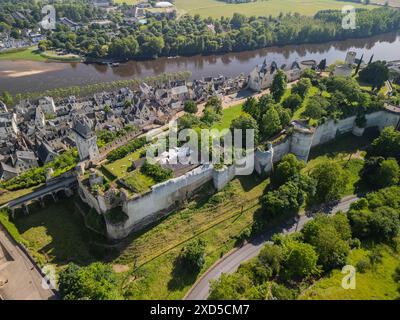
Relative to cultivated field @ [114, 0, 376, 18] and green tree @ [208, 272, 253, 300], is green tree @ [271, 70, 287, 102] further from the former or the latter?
cultivated field @ [114, 0, 376, 18]

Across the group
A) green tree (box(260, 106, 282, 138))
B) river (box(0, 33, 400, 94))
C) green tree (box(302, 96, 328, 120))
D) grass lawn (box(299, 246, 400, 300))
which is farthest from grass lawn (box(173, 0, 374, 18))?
grass lawn (box(299, 246, 400, 300))

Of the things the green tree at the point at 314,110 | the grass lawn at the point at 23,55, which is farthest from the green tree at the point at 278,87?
the grass lawn at the point at 23,55

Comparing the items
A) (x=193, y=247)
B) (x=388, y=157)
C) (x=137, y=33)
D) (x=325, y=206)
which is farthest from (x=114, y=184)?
(x=137, y=33)

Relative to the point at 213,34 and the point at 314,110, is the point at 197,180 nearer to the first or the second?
the point at 314,110

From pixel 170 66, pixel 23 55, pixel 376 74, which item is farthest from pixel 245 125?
pixel 23 55

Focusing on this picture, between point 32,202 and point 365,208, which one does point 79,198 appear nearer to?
point 32,202
